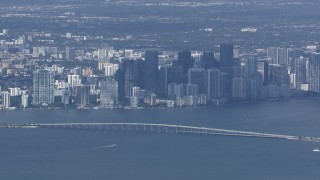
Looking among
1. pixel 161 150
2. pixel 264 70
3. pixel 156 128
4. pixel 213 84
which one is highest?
pixel 264 70

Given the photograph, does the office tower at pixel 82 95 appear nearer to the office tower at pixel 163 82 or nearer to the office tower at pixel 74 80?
the office tower at pixel 74 80

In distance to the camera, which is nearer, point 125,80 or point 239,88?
point 125,80

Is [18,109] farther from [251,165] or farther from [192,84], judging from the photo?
[251,165]

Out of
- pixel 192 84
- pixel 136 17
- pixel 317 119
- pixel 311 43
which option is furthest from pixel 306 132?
pixel 136 17

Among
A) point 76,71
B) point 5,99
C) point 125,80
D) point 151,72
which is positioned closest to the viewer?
point 5,99

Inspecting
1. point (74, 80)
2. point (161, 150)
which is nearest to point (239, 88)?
point (74, 80)

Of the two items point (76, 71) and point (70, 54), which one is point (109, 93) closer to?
point (76, 71)
